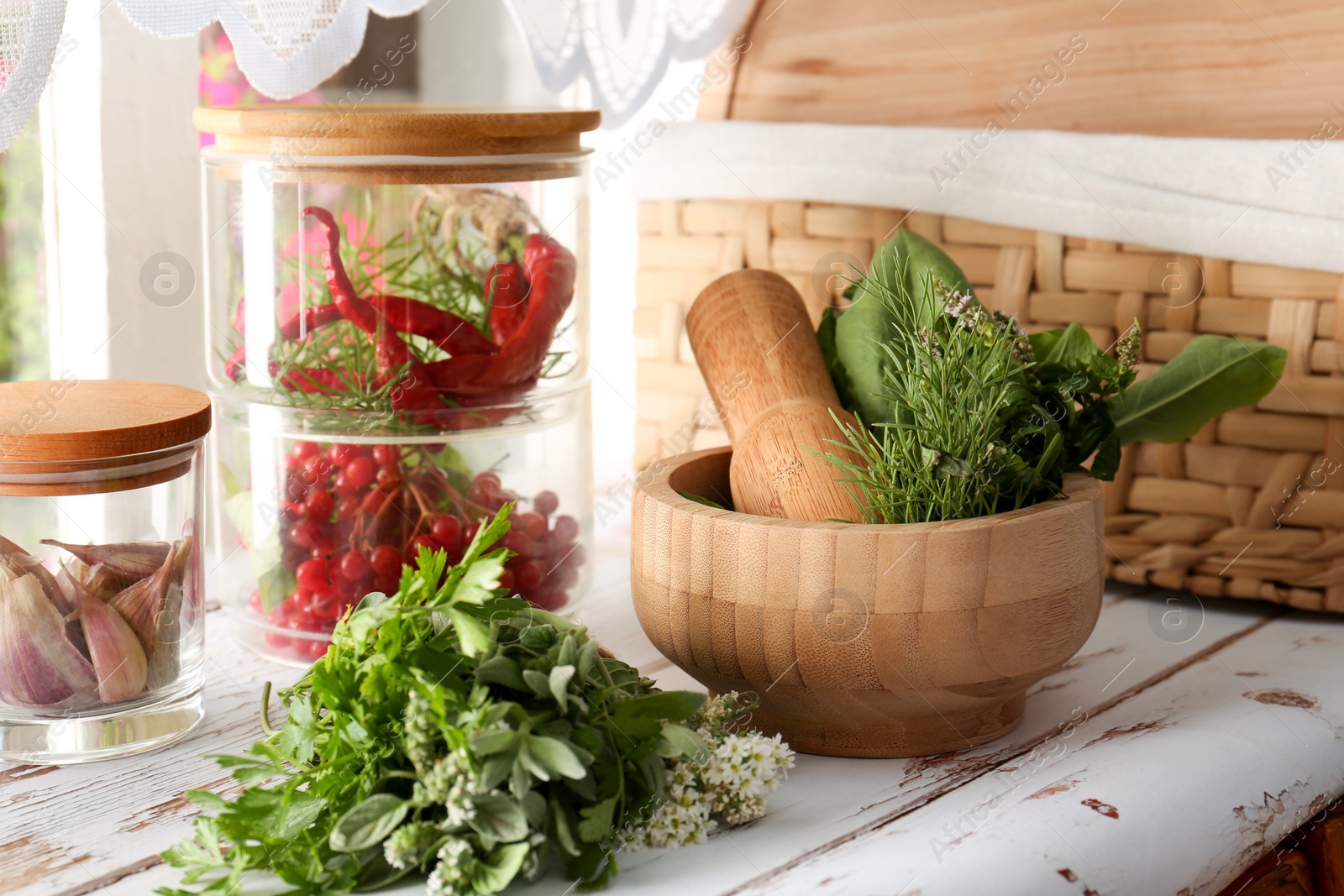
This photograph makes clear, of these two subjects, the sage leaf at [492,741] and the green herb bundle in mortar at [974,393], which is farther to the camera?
the green herb bundle in mortar at [974,393]

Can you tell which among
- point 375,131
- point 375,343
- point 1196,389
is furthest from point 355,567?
point 1196,389

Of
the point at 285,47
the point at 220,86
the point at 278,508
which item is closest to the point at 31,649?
the point at 278,508

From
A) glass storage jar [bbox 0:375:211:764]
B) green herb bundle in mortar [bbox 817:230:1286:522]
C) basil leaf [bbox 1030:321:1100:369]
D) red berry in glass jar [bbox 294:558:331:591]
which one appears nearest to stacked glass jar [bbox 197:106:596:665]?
red berry in glass jar [bbox 294:558:331:591]

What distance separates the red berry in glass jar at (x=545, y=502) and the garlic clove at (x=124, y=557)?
25cm

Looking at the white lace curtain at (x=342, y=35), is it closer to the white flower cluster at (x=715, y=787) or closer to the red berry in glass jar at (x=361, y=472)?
the red berry in glass jar at (x=361, y=472)

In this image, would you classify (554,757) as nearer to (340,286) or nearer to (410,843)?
(410,843)

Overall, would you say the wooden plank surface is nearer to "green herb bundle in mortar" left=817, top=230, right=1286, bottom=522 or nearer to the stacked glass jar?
"green herb bundle in mortar" left=817, top=230, right=1286, bottom=522

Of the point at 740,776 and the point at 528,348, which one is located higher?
the point at 528,348

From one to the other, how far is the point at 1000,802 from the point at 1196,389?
33 cm

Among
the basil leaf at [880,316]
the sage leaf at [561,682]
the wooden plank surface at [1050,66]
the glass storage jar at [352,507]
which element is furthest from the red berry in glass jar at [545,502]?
the wooden plank surface at [1050,66]

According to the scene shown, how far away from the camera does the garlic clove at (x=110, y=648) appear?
61 centimetres

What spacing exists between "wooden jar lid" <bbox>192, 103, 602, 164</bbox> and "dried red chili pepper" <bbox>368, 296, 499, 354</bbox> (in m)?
0.09

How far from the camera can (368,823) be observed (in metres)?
0.50

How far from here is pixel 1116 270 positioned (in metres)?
0.89
